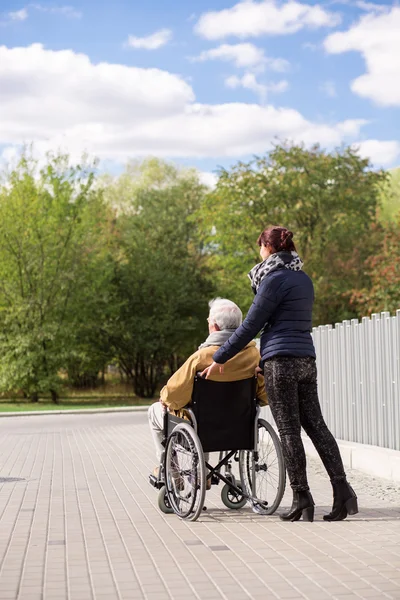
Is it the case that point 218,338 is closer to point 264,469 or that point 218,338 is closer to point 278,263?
point 278,263

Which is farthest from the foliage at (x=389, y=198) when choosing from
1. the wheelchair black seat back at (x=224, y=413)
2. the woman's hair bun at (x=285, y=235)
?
the wheelchair black seat back at (x=224, y=413)

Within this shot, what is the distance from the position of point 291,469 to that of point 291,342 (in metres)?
0.91

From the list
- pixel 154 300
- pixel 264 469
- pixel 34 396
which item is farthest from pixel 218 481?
pixel 154 300

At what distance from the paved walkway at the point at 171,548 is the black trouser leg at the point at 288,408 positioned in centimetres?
45

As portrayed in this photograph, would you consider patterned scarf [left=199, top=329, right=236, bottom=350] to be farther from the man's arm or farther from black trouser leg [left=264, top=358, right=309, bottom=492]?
black trouser leg [left=264, top=358, right=309, bottom=492]

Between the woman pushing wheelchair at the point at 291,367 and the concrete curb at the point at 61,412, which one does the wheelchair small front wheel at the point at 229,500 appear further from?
the concrete curb at the point at 61,412

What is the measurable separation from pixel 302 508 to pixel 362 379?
4.44m

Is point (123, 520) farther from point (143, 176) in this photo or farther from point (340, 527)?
point (143, 176)

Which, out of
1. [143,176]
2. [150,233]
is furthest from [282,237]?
[143,176]

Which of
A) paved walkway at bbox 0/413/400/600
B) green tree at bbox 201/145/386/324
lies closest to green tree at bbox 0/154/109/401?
green tree at bbox 201/145/386/324

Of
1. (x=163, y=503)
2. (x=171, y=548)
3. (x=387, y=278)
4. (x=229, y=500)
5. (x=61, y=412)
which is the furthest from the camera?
(x=387, y=278)

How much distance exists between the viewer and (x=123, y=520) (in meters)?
7.95

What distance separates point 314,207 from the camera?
46.3 meters

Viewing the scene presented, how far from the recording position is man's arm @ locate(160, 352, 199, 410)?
7.88 meters
